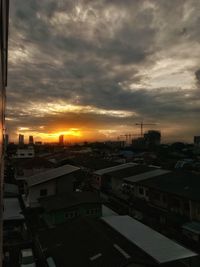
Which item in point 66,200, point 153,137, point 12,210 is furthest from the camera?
point 153,137

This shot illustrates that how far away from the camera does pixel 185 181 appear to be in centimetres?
1936

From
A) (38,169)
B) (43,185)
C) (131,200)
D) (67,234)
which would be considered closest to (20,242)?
(67,234)

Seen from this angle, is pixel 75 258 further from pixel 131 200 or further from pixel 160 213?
pixel 131 200

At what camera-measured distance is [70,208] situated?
56.2 feet

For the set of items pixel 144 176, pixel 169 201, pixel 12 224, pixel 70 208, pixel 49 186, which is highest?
pixel 144 176

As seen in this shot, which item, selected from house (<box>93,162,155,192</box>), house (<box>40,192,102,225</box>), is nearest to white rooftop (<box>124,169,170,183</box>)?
house (<box>93,162,155,192</box>)

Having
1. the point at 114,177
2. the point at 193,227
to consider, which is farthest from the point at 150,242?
the point at 114,177

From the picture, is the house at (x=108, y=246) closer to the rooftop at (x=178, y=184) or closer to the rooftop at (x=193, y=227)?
the rooftop at (x=193, y=227)

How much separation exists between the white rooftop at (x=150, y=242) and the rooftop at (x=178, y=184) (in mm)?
5135

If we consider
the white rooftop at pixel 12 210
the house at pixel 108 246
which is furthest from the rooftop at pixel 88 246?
the white rooftop at pixel 12 210

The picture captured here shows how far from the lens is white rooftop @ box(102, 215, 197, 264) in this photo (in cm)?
954

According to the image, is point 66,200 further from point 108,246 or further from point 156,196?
point 108,246

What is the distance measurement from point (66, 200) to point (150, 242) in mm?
8615

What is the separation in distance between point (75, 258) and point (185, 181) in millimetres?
12112
